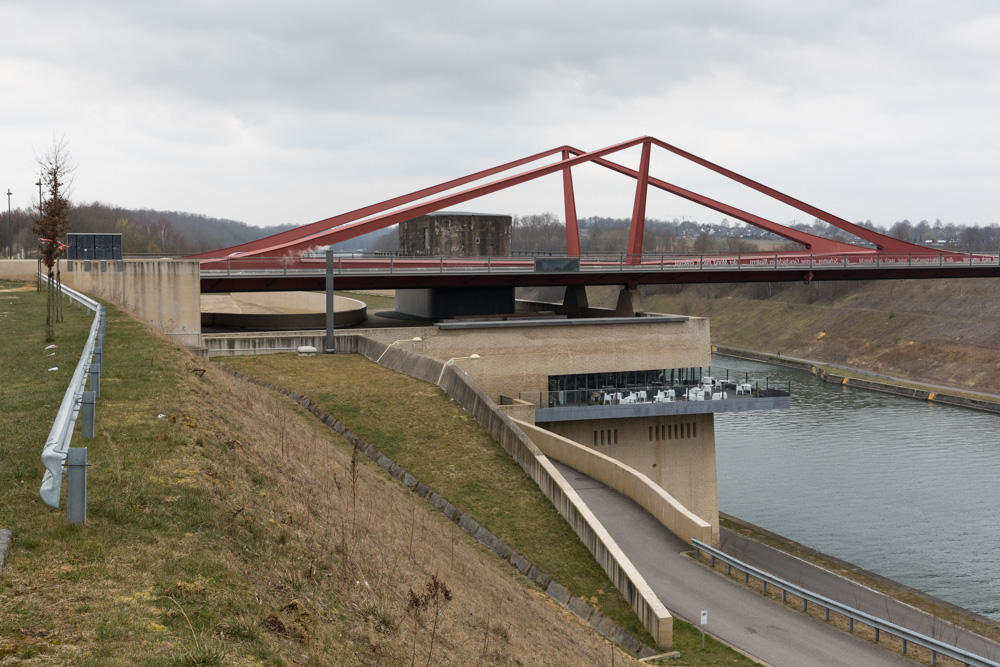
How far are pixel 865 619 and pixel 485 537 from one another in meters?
8.10

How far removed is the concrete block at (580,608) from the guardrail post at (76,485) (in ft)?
35.3

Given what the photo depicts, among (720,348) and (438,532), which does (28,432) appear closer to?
(438,532)

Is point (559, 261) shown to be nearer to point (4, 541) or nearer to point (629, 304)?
point (629, 304)

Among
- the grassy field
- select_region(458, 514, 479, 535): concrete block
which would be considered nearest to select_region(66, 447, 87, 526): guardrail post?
the grassy field

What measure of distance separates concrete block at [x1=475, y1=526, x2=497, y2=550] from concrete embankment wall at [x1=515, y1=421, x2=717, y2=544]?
19.2 ft

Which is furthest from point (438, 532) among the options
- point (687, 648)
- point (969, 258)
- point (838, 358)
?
point (838, 358)

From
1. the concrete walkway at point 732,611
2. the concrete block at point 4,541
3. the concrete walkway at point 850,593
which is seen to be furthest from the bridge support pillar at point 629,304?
the concrete block at point 4,541

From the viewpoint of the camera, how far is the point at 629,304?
4597 cm

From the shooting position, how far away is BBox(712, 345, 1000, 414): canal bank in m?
74.6

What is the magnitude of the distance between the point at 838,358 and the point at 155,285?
82873 mm

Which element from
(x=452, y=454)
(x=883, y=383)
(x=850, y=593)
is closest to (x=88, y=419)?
(x=452, y=454)

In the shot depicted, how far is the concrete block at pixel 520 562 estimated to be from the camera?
59.8 ft

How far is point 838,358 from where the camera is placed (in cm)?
9900

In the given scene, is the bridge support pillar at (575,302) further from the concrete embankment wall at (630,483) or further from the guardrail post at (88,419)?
the guardrail post at (88,419)
